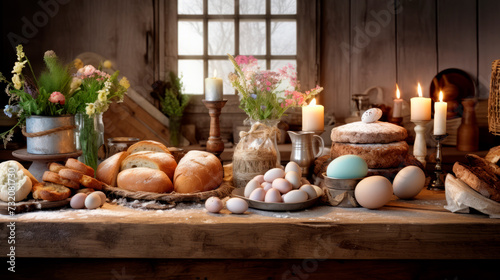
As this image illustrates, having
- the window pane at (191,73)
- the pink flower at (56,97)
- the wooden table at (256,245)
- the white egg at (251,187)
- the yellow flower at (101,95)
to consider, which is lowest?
the wooden table at (256,245)

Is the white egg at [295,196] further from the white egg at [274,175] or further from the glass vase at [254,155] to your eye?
the glass vase at [254,155]

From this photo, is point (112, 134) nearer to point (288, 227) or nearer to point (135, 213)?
point (135, 213)

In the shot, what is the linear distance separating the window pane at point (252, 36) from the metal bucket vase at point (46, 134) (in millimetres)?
2859

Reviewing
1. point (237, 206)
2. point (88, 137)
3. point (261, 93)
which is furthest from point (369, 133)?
point (88, 137)

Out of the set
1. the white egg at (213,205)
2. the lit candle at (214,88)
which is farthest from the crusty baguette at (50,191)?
the lit candle at (214,88)

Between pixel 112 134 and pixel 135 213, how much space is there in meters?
2.30

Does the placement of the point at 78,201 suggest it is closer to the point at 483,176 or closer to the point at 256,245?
the point at 256,245

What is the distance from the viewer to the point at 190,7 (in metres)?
4.49

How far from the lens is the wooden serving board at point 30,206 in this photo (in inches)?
64.7

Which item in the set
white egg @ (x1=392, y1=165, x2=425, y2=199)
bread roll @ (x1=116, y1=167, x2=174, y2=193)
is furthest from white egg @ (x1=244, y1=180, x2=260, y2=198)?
white egg @ (x1=392, y1=165, x2=425, y2=199)

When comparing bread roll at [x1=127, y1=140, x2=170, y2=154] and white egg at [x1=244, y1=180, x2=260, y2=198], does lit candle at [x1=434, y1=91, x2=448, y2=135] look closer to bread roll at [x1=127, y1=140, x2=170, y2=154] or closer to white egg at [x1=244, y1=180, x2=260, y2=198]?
white egg at [x1=244, y1=180, x2=260, y2=198]

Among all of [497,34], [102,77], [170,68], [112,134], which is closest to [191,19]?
[170,68]

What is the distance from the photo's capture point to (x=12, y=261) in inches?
65.2

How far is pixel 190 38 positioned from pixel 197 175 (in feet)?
9.56
